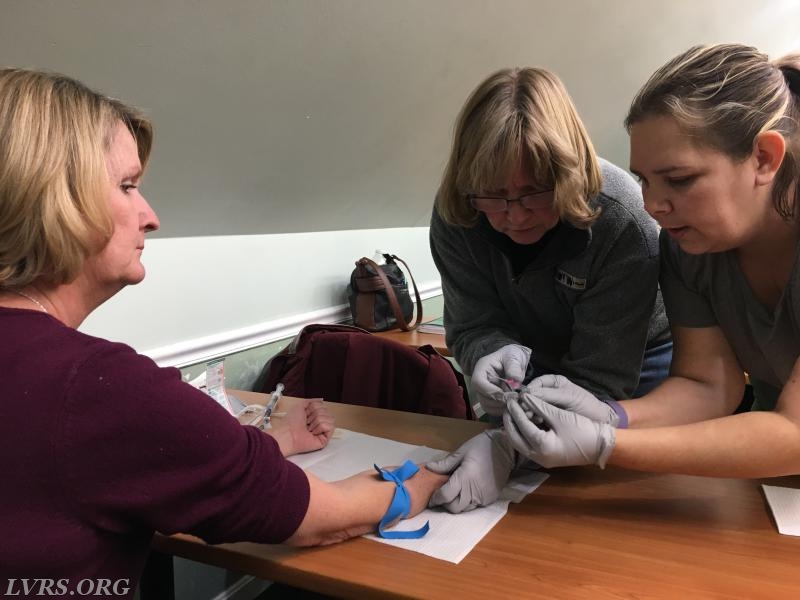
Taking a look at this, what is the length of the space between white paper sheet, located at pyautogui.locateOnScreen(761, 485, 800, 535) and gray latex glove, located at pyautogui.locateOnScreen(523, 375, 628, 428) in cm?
24

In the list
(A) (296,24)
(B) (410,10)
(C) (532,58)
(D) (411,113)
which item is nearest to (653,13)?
(C) (532,58)

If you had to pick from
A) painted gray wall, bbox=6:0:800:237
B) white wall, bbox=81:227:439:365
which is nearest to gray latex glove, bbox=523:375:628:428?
painted gray wall, bbox=6:0:800:237

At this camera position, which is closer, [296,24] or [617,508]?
[617,508]

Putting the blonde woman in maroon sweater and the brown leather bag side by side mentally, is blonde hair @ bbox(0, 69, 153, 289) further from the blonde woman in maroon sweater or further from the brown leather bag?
the brown leather bag

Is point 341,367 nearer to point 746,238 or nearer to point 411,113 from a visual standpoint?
point 411,113

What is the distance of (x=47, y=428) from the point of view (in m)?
0.61

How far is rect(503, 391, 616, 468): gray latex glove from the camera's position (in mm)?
935

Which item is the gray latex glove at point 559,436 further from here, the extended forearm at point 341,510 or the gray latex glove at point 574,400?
the extended forearm at point 341,510

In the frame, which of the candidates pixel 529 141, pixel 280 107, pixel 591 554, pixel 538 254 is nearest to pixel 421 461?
pixel 591 554

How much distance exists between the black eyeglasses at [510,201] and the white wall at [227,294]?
1.01m

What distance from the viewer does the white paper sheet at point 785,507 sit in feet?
2.92

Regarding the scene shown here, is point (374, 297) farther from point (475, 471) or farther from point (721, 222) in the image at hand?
point (721, 222)

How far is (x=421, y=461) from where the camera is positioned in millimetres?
1141

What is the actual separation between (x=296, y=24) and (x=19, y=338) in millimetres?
988
